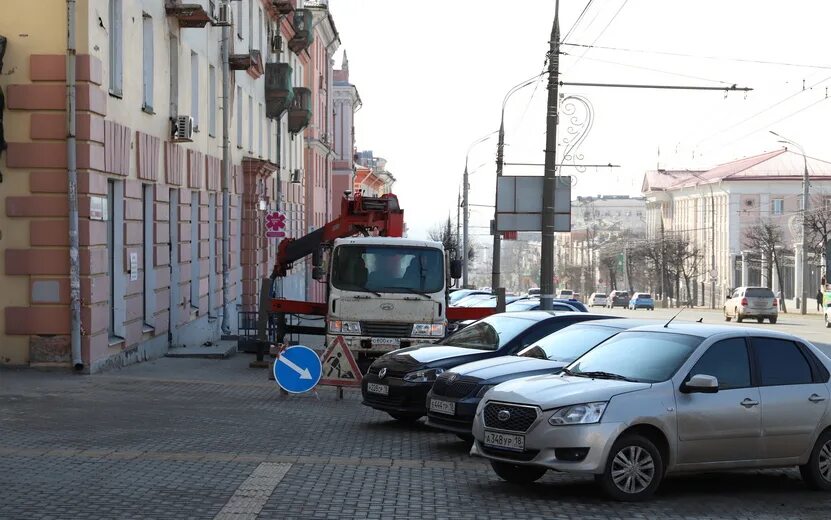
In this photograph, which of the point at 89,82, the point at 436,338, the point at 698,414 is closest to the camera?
the point at 698,414

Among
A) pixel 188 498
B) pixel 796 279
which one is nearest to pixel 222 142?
pixel 188 498

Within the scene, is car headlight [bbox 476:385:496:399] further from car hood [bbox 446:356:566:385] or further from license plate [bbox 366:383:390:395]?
license plate [bbox 366:383:390:395]

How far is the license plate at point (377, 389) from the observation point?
1455 cm

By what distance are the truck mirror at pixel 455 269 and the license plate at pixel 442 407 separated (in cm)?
785

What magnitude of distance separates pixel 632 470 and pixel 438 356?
4744mm

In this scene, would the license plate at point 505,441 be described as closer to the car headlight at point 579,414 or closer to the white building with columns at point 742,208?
the car headlight at point 579,414

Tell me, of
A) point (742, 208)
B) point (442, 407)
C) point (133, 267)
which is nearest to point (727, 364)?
point (442, 407)

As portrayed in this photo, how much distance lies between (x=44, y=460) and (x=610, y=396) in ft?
17.3

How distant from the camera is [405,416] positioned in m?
15.0

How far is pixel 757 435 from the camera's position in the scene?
35.7 ft

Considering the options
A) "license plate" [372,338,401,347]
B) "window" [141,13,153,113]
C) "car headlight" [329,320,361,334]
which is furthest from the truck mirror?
"window" [141,13,153,113]

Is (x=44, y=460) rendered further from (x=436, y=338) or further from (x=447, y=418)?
(x=436, y=338)

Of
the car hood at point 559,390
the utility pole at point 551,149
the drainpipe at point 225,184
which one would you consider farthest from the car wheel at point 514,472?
the drainpipe at point 225,184

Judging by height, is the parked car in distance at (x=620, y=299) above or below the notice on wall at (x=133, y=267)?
below
